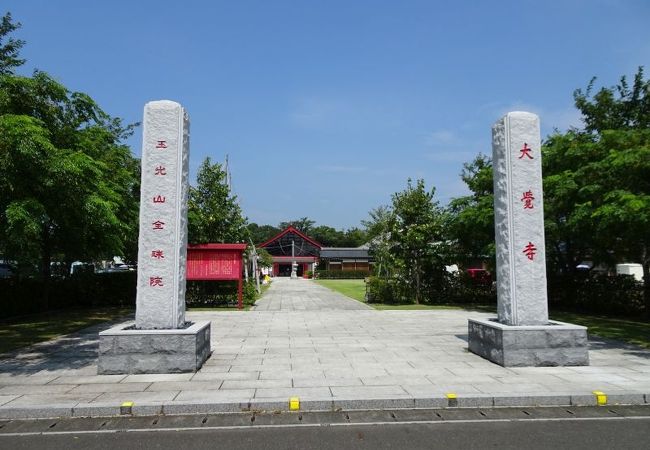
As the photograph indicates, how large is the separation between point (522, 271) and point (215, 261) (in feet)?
39.0

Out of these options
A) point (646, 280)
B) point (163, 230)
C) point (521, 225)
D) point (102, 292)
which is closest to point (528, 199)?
point (521, 225)

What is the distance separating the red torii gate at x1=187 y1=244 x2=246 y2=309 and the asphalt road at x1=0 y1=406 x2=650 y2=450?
11.9m

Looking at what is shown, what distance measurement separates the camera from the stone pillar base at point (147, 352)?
742 cm

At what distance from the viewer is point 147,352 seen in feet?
24.6

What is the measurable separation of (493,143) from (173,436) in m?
7.75

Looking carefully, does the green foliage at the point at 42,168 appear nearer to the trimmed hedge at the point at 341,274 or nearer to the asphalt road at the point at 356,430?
the asphalt road at the point at 356,430

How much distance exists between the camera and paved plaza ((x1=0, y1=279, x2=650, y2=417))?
233 inches

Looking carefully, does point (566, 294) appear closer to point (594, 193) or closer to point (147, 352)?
point (594, 193)

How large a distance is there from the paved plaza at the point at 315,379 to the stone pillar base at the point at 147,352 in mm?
168

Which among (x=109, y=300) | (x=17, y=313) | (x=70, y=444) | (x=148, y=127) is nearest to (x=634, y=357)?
(x=70, y=444)

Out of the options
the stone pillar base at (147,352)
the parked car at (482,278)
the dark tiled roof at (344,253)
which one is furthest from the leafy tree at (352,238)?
the stone pillar base at (147,352)

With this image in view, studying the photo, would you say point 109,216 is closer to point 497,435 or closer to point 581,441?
point 497,435

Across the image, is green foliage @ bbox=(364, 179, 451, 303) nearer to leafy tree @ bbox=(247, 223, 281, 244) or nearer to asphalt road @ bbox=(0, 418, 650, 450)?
asphalt road @ bbox=(0, 418, 650, 450)

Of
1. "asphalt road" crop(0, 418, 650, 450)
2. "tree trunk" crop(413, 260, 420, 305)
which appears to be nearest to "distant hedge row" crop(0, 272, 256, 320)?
"tree trunk" crop(413, 260, 420, 305)
